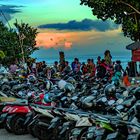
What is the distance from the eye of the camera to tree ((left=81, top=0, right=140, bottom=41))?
93.5 ft

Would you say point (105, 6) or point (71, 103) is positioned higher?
point (105, 6)

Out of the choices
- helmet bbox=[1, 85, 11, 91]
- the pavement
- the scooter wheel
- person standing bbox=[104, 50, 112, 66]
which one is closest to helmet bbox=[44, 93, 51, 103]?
the scooter wheel

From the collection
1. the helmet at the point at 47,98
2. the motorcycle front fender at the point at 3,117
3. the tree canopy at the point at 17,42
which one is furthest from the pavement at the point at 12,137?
the tree canopy at the point at 17,42

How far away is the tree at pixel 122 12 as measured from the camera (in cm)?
2848

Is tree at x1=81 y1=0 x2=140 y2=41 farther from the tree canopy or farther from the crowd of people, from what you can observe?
the tree canopy

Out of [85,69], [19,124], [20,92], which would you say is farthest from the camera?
[85,69]

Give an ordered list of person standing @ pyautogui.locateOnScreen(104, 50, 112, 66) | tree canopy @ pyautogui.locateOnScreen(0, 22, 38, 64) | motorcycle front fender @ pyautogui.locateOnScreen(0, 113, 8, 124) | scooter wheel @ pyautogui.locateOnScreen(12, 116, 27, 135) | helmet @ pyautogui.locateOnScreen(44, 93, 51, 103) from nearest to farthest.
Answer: helmet @ pyautogui.locateOnScreen(44, 93, 51, 103) → scooter wheel @ pyautogui.locateOnScreen(12, 116, 27, 135) → motorcycle front fender @ pyautogui.locateOnScreen(0, 113, 8, 124) → person standing @ pyautogui.locateOnScreen(104, 50, 112, 66) → tree canopy @ pyautogui.locateOnScreen(0, 22, 38, 64)

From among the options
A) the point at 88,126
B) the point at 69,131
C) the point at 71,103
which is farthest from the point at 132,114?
the point at 71,103

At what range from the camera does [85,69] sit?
24.9m

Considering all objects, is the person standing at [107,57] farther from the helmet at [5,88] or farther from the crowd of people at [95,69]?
the helmet at [5,88]

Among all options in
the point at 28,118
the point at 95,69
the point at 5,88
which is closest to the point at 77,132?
the point at 28,118

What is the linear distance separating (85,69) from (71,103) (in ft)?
43.9

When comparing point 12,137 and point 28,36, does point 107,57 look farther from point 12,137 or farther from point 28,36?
point 28,36

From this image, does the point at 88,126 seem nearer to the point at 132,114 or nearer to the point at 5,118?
the point at 132,114
